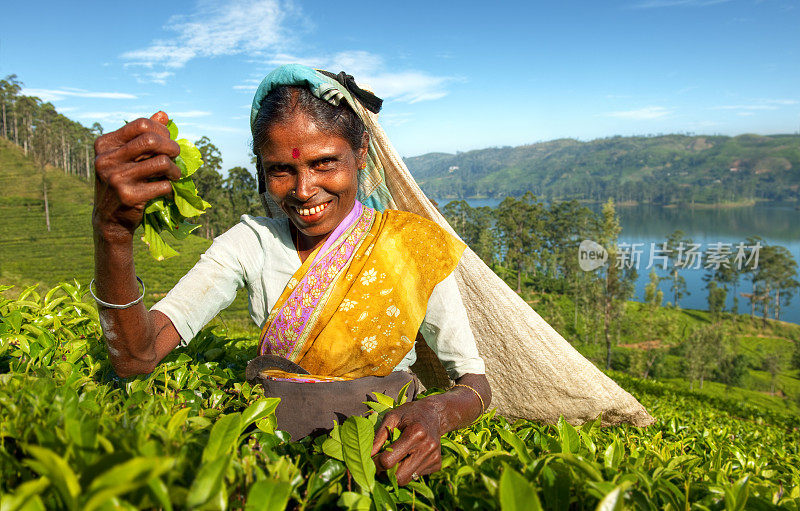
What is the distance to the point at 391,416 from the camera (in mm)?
1354

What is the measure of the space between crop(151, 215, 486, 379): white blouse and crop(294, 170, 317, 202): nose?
0.27 meters

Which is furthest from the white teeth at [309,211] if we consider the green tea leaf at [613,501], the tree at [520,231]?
the tree at [520,231]

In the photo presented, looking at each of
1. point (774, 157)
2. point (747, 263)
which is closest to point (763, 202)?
point (774, 157)

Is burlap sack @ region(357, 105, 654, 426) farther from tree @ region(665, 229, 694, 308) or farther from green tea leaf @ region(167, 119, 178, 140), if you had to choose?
tree @ region(665, 229, 694, 308)

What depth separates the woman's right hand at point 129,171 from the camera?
1231 mm

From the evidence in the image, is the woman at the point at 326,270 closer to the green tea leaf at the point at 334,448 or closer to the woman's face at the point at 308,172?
the woman's face at the point at 308,172

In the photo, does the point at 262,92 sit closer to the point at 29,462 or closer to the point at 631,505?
the point at 29,462

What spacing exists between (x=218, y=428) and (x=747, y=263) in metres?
82.4

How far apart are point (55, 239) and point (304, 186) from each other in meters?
51.0

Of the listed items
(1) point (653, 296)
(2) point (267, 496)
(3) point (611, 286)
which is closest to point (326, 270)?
(2) point (267, 496)

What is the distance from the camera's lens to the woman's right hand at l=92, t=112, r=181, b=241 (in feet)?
4.04

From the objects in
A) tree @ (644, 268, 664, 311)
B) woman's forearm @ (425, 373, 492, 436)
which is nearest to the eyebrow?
woman's forearm @ (425, 373, 492, 436)

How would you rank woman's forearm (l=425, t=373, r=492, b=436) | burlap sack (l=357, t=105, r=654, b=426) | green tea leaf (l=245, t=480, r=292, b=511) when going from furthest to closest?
burlap sack (l=357, t=105, r=654, b=426) → woman's forearm (l=425, t=373, r=492, b=436) → green tea leaf (l=245, t=480, r=292, b=511)

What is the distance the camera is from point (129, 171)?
123 cm
